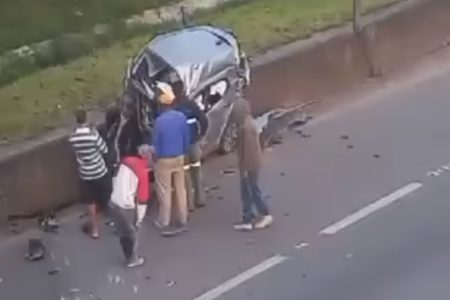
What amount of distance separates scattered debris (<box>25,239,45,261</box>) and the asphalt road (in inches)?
4.0

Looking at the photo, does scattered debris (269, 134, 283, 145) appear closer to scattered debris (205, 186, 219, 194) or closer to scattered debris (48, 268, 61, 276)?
scattered debris (205, 186, 219, 194)

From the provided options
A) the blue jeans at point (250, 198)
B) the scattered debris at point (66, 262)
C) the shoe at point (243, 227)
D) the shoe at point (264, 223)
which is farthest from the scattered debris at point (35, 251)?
the shoe at point (264, 223)

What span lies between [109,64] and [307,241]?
16.9 ft

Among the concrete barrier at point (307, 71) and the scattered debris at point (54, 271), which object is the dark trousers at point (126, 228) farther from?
the concrete barrier at point (307, 71)

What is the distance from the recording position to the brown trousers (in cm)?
1631

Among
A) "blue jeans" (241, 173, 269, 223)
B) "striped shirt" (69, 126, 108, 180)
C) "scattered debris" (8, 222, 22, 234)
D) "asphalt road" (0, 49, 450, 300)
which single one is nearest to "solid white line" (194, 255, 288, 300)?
"asphalt road" (0, 49, 450, 300)

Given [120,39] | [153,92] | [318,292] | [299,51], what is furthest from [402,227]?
[120,39]

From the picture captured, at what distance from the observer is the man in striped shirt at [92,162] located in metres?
16.0

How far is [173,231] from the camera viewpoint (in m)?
16.5

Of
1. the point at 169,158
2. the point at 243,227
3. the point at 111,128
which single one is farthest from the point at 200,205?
the point at 111,128

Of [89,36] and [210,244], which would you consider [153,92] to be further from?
[89,36]

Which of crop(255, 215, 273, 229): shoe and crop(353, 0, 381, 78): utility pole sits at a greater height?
crop(353, 0, 381, 78): utility pole

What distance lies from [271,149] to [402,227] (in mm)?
3046

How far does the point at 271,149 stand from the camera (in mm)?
18812
